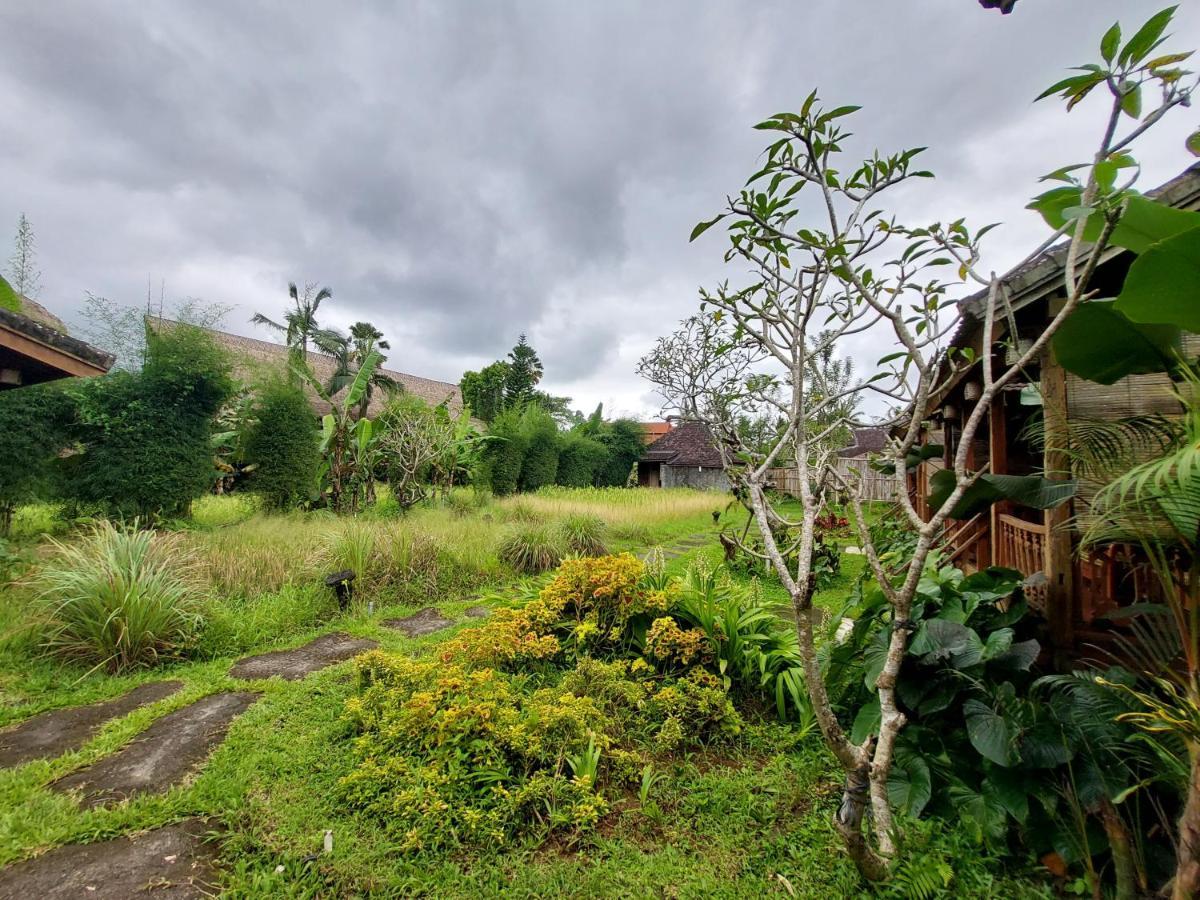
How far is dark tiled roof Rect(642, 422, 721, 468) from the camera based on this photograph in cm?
2495

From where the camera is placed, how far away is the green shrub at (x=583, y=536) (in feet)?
26.0

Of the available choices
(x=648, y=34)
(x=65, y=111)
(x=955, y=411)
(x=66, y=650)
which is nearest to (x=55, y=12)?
(x=65, y=111)

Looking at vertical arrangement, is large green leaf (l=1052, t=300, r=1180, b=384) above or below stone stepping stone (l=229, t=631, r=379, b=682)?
above

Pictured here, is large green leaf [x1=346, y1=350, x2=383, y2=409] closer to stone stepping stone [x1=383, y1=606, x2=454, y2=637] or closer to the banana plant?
the banana plant

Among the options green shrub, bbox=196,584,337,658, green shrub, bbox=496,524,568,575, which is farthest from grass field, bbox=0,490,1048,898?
green shrub, bbox=496,524,568,575

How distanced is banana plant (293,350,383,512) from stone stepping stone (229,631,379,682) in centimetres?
584

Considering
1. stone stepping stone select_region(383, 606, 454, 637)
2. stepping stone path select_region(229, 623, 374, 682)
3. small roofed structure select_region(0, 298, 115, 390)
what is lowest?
stepping stone path select_region(229, 623, 374, 682)

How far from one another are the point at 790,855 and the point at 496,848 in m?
1.24

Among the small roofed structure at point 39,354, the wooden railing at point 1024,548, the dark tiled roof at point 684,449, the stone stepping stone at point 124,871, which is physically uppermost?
the dark tiled roof at point 684,449

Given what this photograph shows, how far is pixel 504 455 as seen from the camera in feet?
53.0

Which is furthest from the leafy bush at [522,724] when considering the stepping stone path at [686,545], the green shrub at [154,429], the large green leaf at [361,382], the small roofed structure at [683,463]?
the small roofed structure at [683,463]

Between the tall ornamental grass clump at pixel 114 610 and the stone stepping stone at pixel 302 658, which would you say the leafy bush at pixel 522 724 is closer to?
the stone stepping stone at pixel 302 658

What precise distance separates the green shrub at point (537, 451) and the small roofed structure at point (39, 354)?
12633 mm

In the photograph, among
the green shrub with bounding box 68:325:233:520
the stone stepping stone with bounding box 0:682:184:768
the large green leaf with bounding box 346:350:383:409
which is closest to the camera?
the stone stepping stone with bounding box 0:682:184:768
